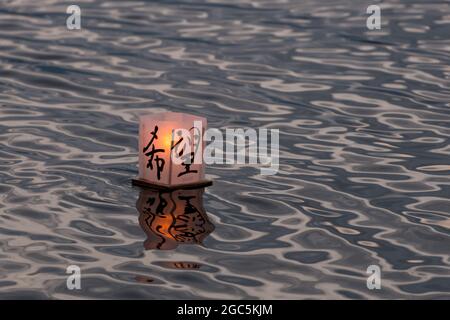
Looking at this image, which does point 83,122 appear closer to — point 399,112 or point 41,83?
point 41,83

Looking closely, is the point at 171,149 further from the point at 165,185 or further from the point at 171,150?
the point at 165,185

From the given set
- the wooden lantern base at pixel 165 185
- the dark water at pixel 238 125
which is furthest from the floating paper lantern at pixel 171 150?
the dark water at pixel 238 125

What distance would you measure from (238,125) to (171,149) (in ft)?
6.46

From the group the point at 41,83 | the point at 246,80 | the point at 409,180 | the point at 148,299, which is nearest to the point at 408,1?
the point at 246,80

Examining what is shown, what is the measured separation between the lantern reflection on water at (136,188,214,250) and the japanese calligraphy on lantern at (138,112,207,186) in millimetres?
120

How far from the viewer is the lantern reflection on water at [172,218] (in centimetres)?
878

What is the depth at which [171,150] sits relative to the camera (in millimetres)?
9531

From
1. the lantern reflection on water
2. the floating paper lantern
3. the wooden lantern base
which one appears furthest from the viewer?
the wooden lantern base

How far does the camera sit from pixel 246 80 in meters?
12.8

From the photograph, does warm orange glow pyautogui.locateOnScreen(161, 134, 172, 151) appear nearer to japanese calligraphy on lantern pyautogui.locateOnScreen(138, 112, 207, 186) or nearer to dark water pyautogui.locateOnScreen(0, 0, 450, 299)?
japanese calligraphy on lantern pyautogui.locateOnScreen(138, 112, 207, 186)

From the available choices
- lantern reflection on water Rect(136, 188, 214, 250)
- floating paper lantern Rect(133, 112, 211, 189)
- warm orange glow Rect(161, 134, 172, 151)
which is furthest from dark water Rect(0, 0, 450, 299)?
warm orange glow Rect(161, 134, 172, 151)

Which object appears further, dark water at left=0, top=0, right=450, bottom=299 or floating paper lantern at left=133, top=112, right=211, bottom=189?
floating paper lantern at left=133, top=112, right=211, bottom=189

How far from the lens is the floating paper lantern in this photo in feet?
31.3

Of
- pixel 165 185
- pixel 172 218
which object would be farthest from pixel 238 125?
pixel 172 218
